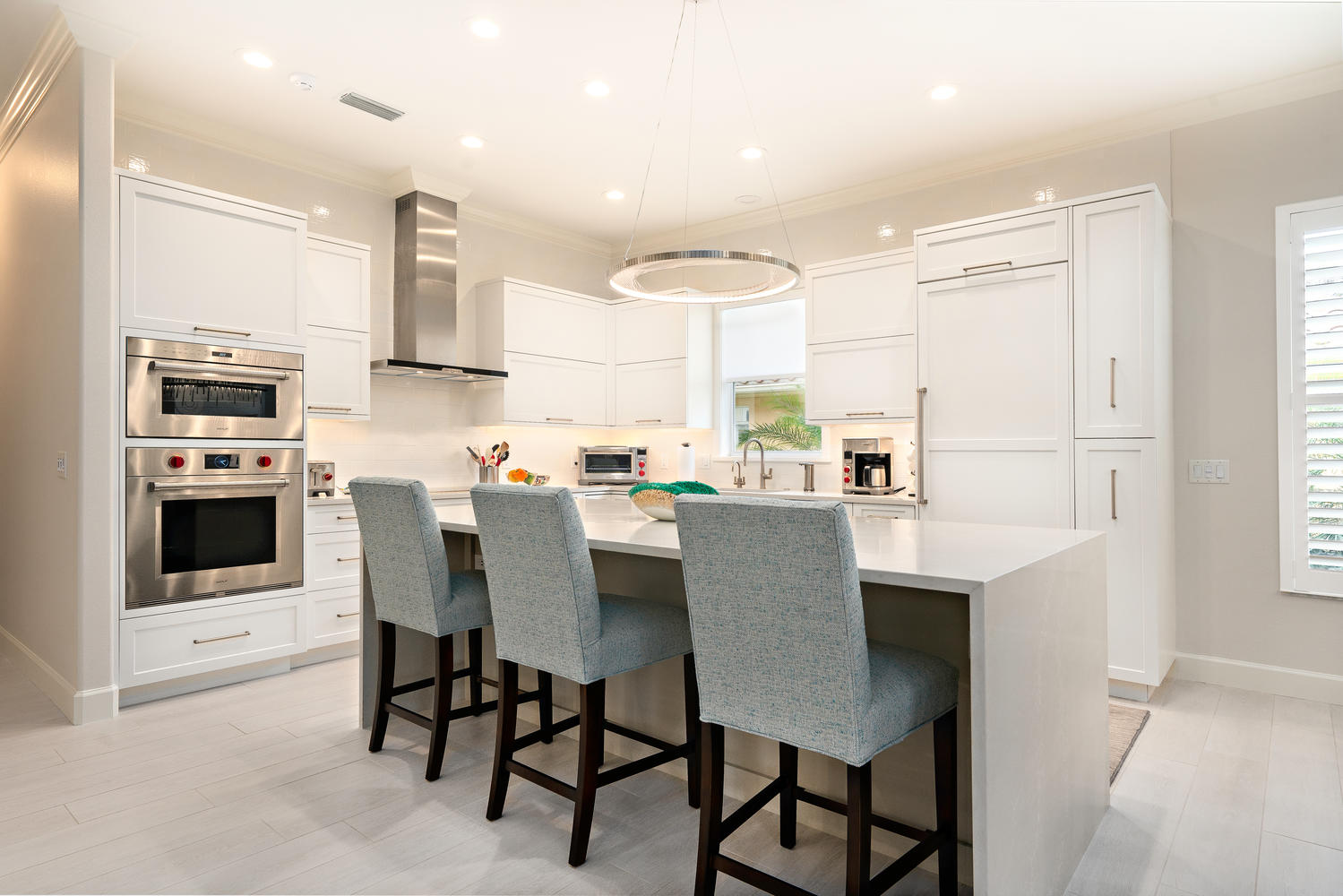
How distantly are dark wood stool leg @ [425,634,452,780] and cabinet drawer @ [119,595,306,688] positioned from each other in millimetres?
1574

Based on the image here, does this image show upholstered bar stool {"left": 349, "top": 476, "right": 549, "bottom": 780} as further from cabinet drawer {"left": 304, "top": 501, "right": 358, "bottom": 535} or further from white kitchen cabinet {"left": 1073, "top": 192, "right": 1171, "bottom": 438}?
white kitchen cabinet {"left": 1073, "top": 192, "right": 1171, "bottom": 438}

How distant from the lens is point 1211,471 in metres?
3.61

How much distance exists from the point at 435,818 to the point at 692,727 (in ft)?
→ 2.64

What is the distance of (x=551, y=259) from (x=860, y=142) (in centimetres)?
257

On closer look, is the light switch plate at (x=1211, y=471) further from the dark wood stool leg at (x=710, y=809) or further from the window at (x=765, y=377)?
the dark wood stool leg at (x=710, y=809)

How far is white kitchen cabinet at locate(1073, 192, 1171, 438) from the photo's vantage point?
3357 mm

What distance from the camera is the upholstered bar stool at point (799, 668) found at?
1.46 metres

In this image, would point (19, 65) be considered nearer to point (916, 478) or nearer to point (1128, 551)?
point (916, 478)

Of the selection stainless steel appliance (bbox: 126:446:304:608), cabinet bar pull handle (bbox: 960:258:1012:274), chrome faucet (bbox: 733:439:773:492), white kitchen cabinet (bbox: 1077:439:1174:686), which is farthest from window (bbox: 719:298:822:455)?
stainless steel appliance (bbox: 126:446:304:608)

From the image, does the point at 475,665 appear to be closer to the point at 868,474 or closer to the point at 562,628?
the point at 562,628

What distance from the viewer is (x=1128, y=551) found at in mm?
3398

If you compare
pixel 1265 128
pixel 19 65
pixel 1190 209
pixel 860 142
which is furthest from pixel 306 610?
pixel 1265 128

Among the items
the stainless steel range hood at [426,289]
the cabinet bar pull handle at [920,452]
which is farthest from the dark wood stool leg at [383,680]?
the cabinet bar pull handle at [920,452]

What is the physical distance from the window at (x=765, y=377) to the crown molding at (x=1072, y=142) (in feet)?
2.09
